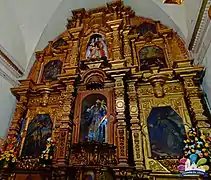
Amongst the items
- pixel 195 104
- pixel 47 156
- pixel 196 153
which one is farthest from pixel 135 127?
pixel 47 156

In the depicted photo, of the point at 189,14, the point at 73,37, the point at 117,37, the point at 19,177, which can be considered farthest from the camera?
the point at 73,37

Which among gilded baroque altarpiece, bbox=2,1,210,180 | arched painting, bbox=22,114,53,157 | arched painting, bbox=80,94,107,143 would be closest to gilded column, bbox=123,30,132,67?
gilded baroque altarpiece, bbox=2,1,210,180

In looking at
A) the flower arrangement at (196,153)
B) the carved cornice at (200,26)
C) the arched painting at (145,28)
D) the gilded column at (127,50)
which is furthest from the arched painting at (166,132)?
the arched painting at (145,28)

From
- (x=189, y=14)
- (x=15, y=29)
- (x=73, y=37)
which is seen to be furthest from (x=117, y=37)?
(x=15, y=29)

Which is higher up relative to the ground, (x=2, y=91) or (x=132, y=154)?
(x=2, y=91)

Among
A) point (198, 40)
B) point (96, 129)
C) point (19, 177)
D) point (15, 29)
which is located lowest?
point (19, 177)

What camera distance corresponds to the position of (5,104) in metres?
5.94

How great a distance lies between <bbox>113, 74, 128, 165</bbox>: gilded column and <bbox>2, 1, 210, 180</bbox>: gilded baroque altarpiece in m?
0.02

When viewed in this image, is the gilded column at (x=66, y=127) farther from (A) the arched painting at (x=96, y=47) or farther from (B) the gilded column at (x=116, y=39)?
(B) the gilded column at (x=116, y=39)

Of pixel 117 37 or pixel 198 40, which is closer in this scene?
pixel 198 40

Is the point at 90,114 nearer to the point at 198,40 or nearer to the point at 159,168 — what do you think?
the point at 159,168

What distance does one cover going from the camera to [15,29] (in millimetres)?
6711

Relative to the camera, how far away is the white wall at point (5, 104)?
18.7 ft

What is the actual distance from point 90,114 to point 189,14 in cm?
375
